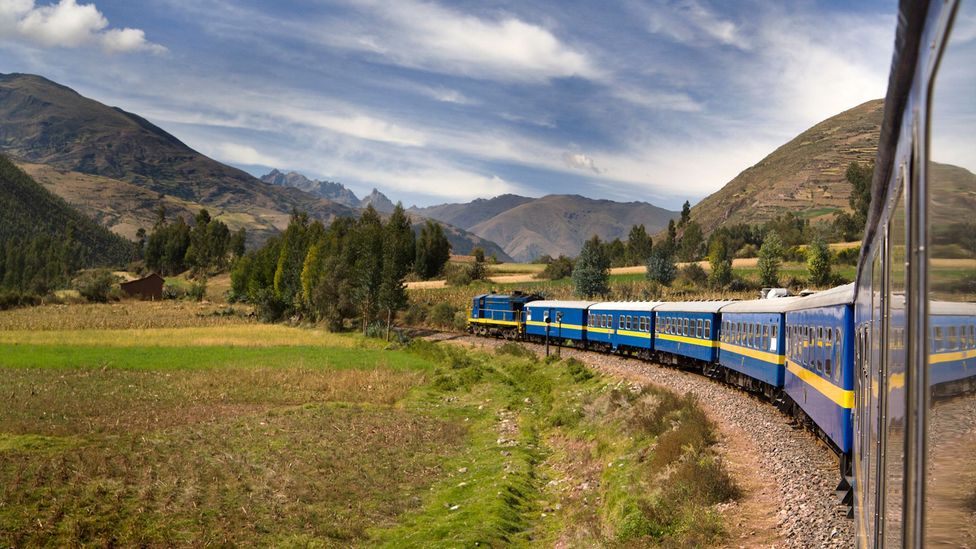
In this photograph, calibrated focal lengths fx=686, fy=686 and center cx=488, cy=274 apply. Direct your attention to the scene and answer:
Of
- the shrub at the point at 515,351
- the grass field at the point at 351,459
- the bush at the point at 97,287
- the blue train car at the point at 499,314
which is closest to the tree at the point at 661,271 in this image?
the blue train car at the point at 499,314

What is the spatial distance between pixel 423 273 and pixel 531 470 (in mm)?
108621

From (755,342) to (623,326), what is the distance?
17.1m

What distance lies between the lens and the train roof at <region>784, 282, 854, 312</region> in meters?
10.8

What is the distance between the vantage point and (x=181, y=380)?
36969mm

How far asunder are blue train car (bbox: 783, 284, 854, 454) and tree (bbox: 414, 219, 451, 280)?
11287cm

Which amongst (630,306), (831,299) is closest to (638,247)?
(630,306)

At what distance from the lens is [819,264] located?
68562 millimetres

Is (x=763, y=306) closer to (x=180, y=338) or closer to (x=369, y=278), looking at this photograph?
(x=369, y=278)

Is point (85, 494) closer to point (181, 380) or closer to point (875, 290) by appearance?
point (875, 290)

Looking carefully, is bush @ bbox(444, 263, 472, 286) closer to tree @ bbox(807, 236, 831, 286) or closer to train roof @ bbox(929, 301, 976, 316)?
tree @ bbox(807, 236, 831, 286)

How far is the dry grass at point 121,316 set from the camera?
6838cm

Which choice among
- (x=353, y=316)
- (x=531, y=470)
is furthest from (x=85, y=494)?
(x=353, y=316)

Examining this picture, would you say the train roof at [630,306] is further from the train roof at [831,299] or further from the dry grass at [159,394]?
the train roof at [831,299]

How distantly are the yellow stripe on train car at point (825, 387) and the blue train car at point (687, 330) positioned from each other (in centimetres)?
1035
